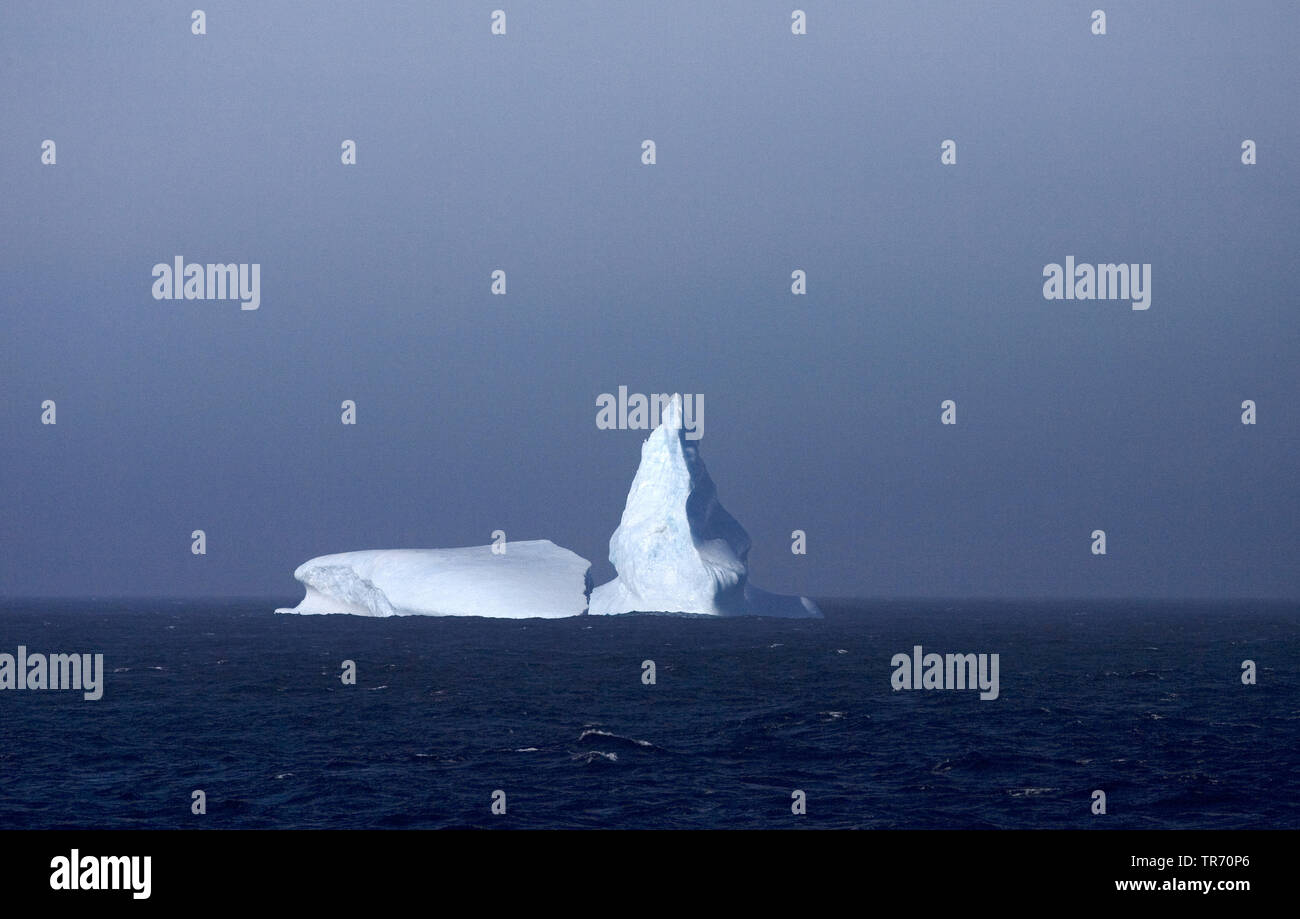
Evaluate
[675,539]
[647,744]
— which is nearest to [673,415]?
[675,539]

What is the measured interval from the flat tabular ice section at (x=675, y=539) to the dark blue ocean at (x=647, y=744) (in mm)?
25195

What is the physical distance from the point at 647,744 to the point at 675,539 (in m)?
54.8

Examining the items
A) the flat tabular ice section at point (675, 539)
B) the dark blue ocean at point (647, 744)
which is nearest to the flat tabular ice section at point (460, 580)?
the flat tabular ice section at point (675, 539)

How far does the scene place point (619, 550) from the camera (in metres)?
88.6

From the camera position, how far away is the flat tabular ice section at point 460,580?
88.6 metres

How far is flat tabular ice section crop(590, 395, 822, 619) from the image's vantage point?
85.8 m

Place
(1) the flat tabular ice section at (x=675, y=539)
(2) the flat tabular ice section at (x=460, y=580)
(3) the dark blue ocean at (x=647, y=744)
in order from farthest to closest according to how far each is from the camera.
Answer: (2) the flat tabular ice section at (x=460, y=580), (1) the flat tabular ice section at (x=675, y=539), (3) the dark blue ocean at (x=647, y=744)

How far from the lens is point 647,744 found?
1216 inches

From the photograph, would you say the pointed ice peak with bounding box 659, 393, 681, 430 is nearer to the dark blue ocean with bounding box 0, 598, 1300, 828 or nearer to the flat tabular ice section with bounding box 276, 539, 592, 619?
the flat tabular ice section with bounding box 276, 539, 592, 619

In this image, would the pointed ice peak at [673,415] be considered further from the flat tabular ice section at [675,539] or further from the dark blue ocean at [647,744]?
the dark blue ocean at [647,744]

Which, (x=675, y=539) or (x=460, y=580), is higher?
Answer: (x=675, y=539)

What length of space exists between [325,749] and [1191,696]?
29547 millimetres

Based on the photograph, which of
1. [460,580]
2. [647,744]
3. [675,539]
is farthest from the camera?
[460,580]

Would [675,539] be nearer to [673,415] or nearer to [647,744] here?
[673,415]
